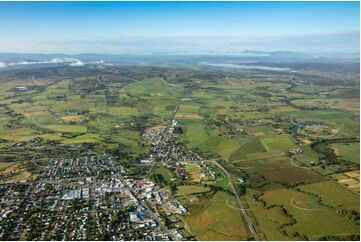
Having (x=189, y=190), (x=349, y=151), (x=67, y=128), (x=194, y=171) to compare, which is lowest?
(x=67, y=128)

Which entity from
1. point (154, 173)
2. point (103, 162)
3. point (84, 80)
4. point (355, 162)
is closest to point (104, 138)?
point (103, 162)

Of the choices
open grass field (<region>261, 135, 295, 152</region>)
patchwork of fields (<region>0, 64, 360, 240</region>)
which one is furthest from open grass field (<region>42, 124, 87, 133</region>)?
open grass field (<region>261, 135, 295, 152</region>)

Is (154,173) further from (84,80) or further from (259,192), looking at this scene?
(84,80)

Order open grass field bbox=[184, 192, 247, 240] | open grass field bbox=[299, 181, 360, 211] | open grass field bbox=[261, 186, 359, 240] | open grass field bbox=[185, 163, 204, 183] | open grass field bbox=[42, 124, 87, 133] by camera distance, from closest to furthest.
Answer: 1. open grass field bbox=[184, 192, 247, 240]
2. open grass field bbox=[261, 186, 359, 240]
3. open grass field bbox=[299, 181, 360, 211]
4. open grass field bbox=[185, 163, 204, 183]
5. open grass field bbox=[42, 124, 87, 133]

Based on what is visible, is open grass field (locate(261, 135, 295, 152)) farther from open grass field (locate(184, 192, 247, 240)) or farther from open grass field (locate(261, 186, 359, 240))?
open grass field (locate(184, 192, 247, 240))

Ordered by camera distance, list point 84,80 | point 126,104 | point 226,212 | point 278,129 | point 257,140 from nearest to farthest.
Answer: point 226,212 < point 257,140 < point 278,129 < point 126,104 < point 84,80

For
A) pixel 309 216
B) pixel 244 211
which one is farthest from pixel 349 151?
pixel 244 211

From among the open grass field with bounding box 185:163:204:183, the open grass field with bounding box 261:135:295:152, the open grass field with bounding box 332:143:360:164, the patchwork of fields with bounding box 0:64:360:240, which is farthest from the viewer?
the open grass field with bounding box 261:135:295:152

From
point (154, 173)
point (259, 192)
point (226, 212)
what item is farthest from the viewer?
point (154, 173)

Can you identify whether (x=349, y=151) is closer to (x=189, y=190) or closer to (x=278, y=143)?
(x=278, y=143)

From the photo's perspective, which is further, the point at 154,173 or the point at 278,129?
the point at 278,129

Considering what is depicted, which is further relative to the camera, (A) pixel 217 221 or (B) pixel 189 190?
(B) pixel 189 190
